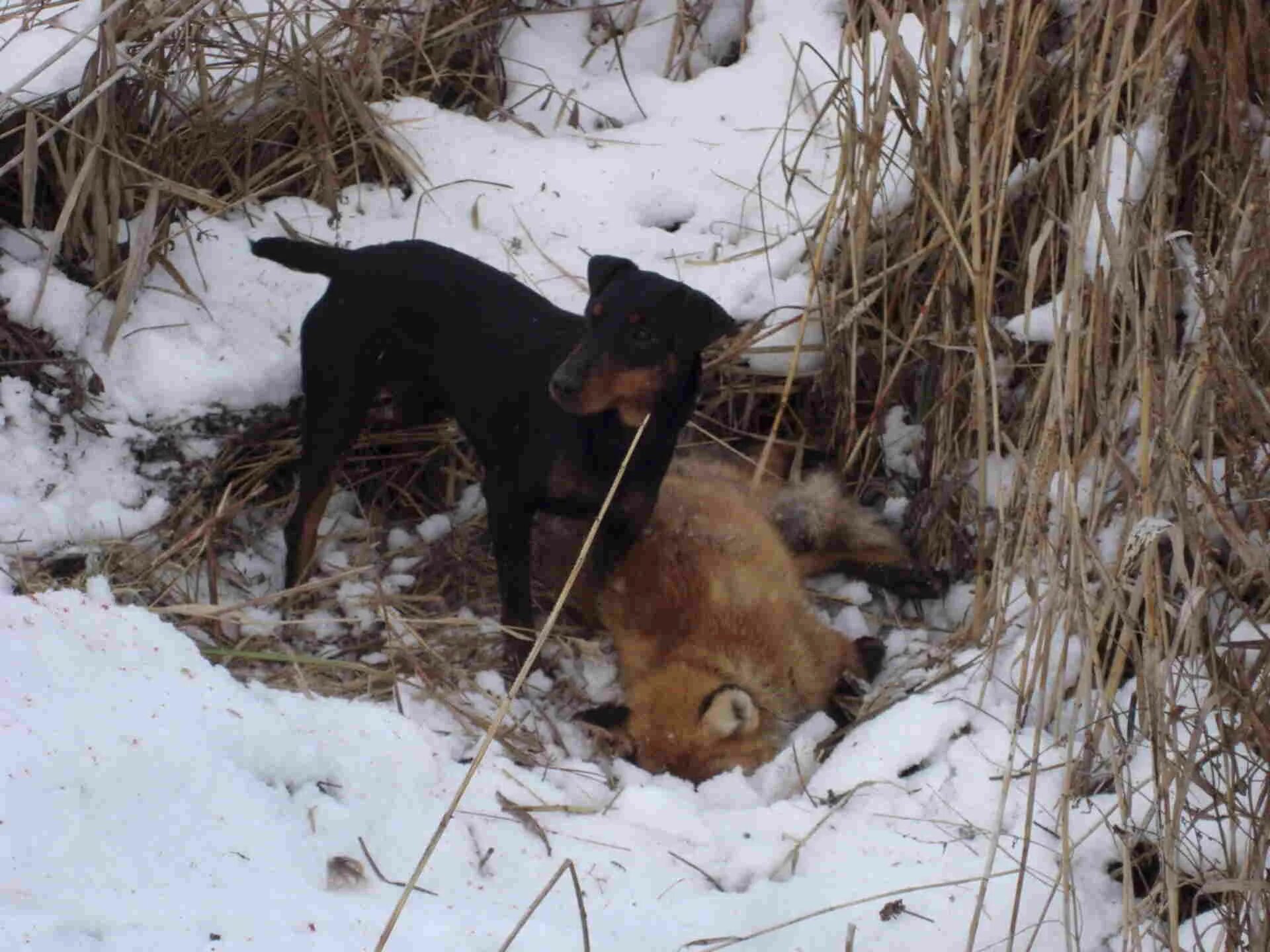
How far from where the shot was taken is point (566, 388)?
363cm

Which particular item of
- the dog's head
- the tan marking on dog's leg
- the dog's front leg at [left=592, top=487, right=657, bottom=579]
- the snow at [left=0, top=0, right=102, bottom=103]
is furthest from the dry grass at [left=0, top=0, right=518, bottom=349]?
the dog's front leg at [left=592, top=487, right=657, bottom=579]

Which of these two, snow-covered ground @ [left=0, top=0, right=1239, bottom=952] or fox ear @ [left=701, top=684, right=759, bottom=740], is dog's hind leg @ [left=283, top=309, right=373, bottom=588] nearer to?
snow-covered ground @ [left=0, top=0, right=1239, bottom=952]

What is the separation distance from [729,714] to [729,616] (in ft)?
1.64

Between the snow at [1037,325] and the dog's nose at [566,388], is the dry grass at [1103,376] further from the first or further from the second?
the dog's nose at [566,388]

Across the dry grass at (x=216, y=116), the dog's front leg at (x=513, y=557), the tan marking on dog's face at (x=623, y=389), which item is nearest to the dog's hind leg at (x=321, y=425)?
the dog's front leg at (x=513, y=557)

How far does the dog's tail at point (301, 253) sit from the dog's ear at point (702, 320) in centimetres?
109

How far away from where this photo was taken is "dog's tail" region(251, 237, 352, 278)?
13.8 feet

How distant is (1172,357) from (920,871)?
1134 mm

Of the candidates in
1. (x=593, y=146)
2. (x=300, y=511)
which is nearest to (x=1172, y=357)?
(x=300, y=511)

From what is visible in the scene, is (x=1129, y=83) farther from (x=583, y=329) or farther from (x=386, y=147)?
(x=386, y=147)

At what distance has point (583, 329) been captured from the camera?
3967 millimetres

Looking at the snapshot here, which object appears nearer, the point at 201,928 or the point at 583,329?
the point at 201,928

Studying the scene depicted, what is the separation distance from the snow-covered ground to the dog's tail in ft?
1.15

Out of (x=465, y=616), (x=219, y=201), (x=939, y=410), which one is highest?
(x=219, y=201)
